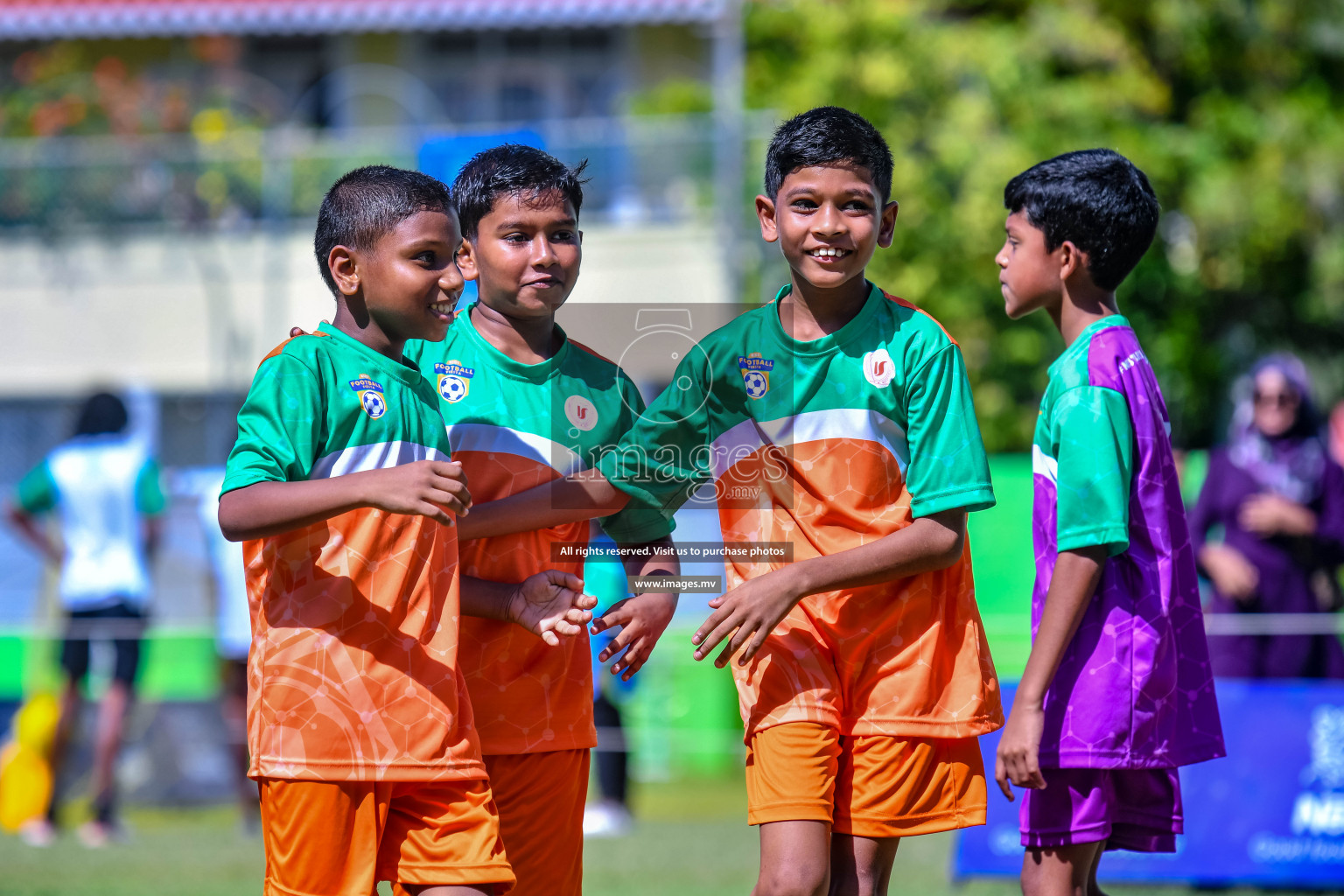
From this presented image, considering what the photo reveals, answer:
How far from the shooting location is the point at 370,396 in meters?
3.05

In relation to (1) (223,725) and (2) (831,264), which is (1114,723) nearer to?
(2) (831,264)

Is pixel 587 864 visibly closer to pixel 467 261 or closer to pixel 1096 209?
pixel 467 261

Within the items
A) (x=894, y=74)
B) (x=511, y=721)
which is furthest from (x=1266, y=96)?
(x=511, y=721)

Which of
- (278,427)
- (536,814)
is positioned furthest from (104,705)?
(278,427)

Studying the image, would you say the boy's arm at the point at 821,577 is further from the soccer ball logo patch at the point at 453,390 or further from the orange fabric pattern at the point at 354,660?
the soccer ball logo patch at the point at 453,390

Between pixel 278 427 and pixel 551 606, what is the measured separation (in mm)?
687

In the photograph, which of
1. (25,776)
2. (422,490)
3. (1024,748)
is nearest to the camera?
(422,490)

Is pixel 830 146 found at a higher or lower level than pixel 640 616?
A: higher

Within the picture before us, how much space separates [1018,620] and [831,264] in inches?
247

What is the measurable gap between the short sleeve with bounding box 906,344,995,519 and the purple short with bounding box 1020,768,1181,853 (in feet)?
2.20

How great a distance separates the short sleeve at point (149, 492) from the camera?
8.12 m

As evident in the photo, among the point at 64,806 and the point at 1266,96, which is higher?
the point at 1266,96

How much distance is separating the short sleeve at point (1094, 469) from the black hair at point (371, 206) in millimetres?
1455

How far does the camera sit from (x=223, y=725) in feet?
29.6
